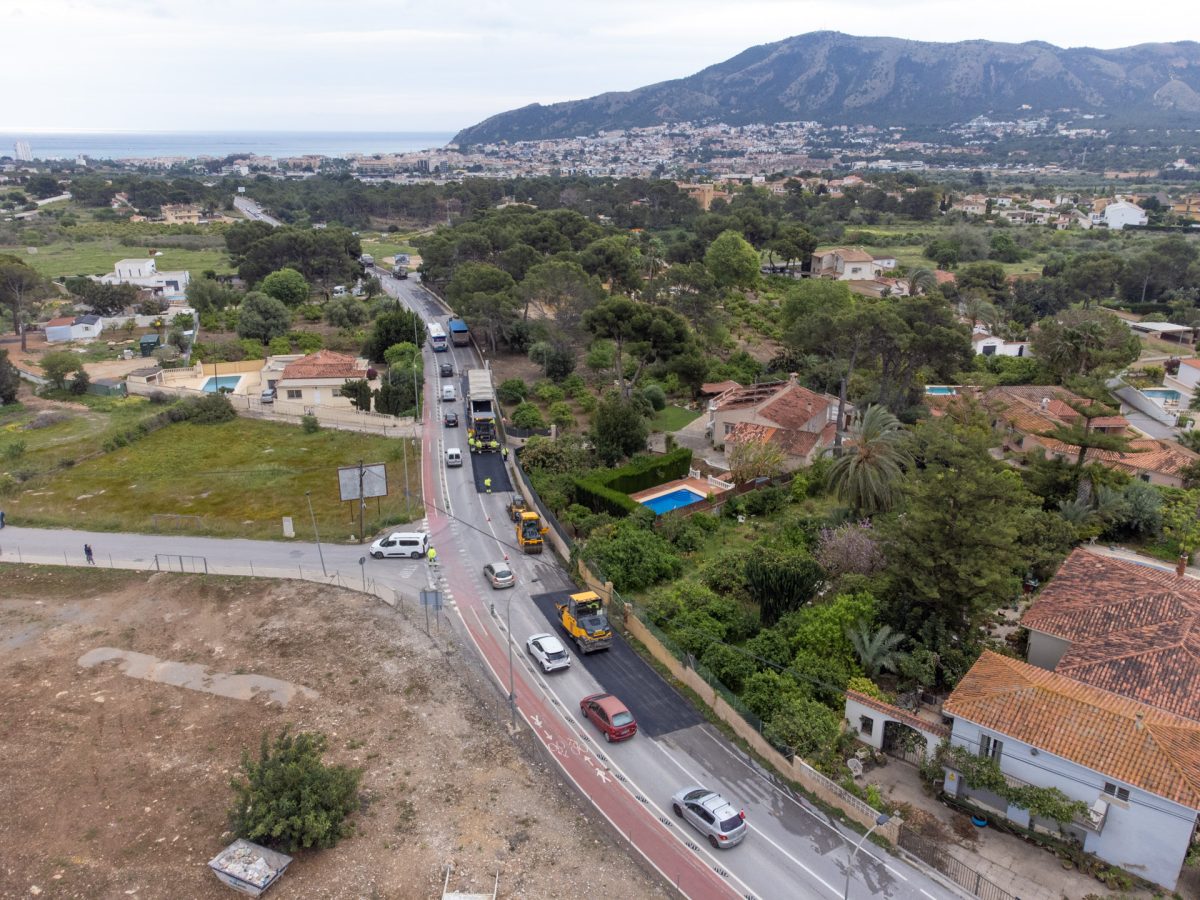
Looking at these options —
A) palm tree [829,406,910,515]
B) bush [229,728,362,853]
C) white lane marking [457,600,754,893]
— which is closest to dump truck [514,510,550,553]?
white lane marking [457,600,754,893]

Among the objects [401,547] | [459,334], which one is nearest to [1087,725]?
[401,547]

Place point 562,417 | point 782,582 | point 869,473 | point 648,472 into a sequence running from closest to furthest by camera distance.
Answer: point 782,582 < point 869,473 < point 648,472 < point 562,417

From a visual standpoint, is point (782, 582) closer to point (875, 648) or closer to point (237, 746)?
point (875, 648)

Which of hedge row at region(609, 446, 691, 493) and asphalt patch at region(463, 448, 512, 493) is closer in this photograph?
hedge row at region(609, 446, 691, 493)

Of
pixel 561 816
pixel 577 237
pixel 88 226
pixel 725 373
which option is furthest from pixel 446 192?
pixel 561 816

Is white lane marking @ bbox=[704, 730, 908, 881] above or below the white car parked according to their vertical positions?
below

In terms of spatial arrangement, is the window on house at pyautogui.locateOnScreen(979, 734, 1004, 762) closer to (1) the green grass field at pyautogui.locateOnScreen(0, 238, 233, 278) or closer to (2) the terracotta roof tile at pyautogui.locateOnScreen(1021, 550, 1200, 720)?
(2) the terracotta roof tile at pyautogui.locateOnScreen(1021, 550, 1200, 720)

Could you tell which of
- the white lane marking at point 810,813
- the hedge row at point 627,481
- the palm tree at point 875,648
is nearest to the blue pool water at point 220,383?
the hedge row at point 627,481
